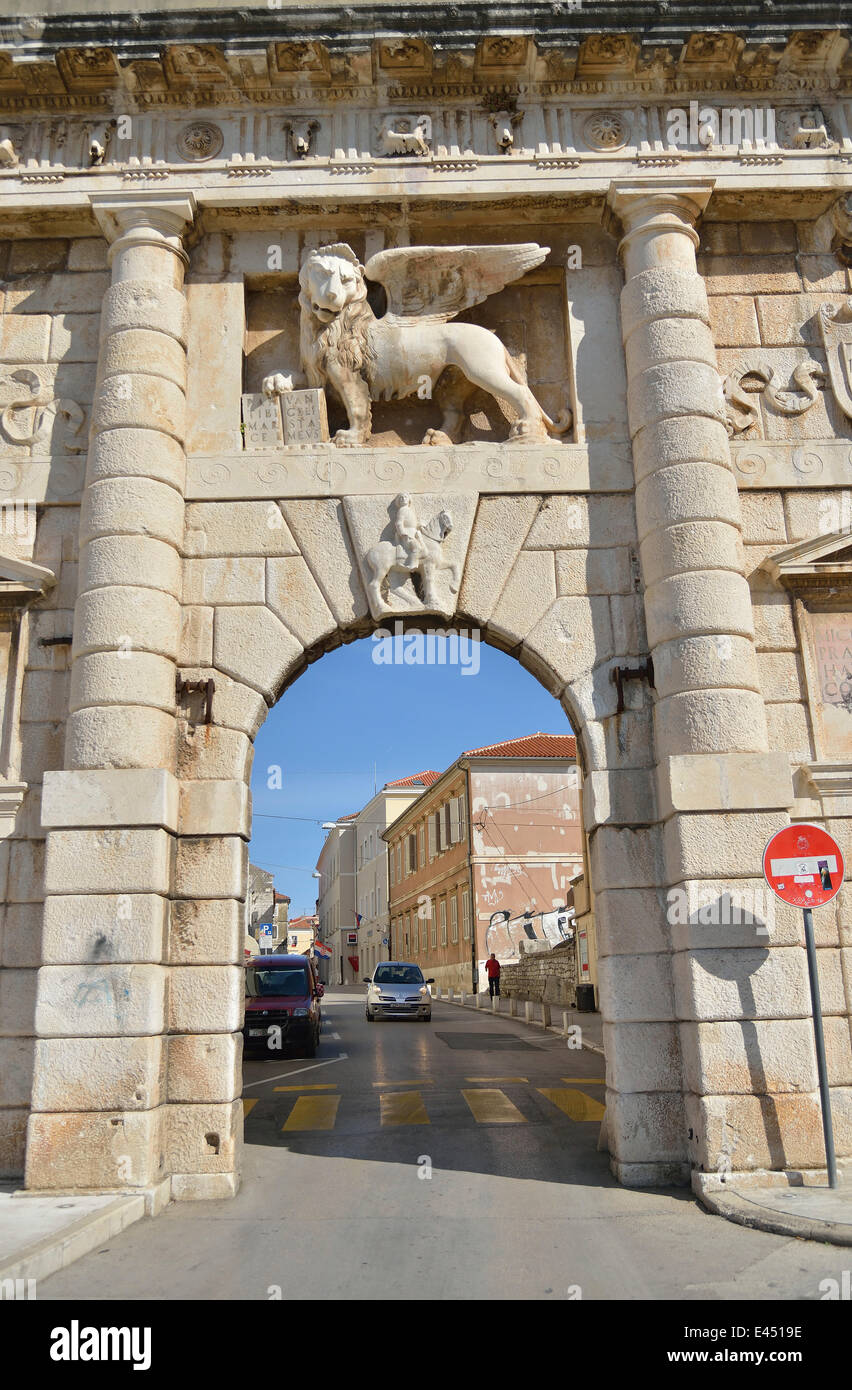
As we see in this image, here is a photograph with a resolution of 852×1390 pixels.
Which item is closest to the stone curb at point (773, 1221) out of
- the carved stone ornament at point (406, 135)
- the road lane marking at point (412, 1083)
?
the road lane marking at point (412, 1083)

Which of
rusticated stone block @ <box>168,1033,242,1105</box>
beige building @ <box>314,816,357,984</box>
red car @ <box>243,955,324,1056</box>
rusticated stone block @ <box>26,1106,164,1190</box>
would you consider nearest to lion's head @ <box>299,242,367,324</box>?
rusticated stone block @ <box>168,1033,242,1105</box>

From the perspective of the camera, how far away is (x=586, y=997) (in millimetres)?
20750

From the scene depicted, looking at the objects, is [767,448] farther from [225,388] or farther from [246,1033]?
[246,1033]

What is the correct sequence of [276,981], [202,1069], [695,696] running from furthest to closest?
[276,981] < [695,696] < [202,1069]

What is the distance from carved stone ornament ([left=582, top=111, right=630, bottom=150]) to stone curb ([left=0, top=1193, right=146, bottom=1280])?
31.4 ft

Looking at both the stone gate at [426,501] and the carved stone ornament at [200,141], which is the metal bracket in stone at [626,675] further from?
the carved stone ornament at [200,141]

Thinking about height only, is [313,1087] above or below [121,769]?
below

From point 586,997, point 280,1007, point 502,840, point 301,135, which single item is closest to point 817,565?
point 301,135

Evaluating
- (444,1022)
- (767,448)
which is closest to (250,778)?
(767,448)

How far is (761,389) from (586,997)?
47.5 feet

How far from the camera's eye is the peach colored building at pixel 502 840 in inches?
1508

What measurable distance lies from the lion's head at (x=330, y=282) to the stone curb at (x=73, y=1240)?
7.32 metres

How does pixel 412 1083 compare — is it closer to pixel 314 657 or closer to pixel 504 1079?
pixel 504 1079

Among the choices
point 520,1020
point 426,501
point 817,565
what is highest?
point 426,501
